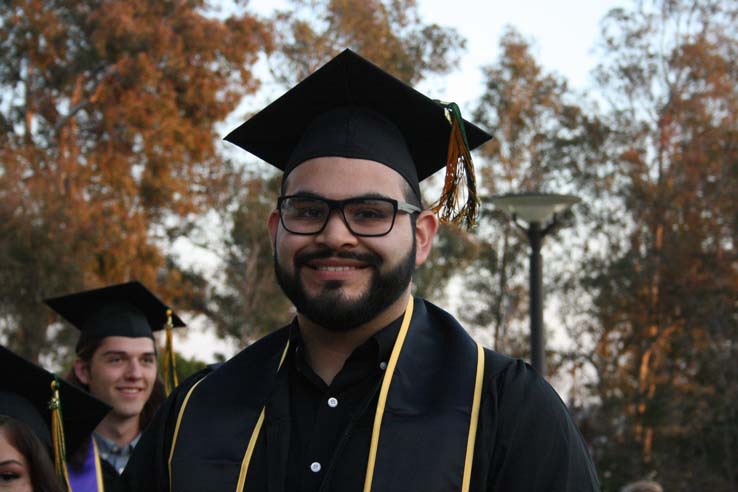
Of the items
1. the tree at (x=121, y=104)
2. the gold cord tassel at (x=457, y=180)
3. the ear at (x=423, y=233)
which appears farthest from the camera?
the tree at (x=121, y=104)

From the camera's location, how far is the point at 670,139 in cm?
2467

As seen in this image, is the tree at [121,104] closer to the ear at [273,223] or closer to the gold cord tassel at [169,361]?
the gold cord tassel at [169,361]

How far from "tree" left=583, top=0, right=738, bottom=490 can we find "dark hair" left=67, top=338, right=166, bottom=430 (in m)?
18.1

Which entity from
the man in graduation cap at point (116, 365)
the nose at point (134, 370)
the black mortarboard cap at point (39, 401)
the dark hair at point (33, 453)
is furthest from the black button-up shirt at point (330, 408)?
the nose at point (134, 370)

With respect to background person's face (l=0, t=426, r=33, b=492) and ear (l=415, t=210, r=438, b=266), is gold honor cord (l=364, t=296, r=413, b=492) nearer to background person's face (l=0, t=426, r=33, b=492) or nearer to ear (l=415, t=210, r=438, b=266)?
ear (l=415, t=210, r=438, b=266)

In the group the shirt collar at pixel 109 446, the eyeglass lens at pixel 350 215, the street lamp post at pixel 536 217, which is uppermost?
the street lamp post at pixel 536 217

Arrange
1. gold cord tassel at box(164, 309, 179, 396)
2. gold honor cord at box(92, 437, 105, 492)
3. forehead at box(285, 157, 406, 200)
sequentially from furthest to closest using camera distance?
1. gold cord tassel at box(164, 309, 179, 396)
2. gold honor cord at box(92, 437, 105, 492)
3. forehead at box(285, 157, 406, 200)

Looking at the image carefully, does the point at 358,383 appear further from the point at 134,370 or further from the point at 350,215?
the point at 134,370

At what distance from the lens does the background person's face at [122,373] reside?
16.8ft

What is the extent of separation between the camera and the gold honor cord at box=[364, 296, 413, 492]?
7.23ft

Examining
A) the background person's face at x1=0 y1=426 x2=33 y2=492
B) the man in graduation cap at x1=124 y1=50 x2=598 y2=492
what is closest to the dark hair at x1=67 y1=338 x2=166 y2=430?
the background person's face at x1=0 y1=426 x2=33 y2=492

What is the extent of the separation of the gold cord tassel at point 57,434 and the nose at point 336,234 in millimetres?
1709

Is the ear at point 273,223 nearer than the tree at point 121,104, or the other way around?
the ear at point 273,223

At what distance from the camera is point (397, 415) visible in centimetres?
228
